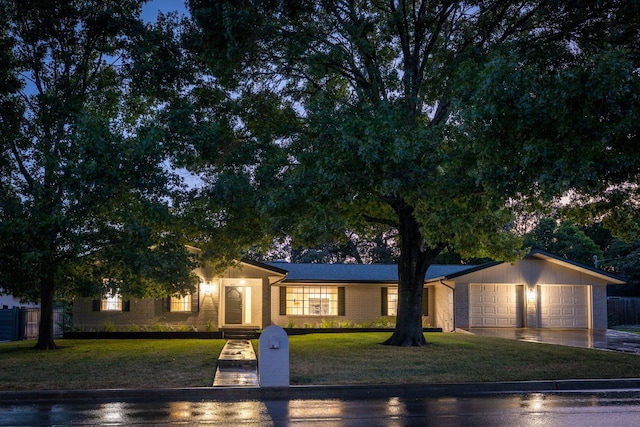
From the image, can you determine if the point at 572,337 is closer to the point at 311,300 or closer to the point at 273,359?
the point at 311,300

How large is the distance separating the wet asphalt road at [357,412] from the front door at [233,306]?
1783cm

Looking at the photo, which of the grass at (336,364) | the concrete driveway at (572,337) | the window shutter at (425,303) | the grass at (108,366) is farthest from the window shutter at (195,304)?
the concrete driveway at (572,337)

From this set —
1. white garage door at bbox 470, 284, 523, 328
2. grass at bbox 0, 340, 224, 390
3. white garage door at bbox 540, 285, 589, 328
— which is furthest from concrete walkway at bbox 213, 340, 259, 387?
white garage door at bbox 540, 285, 589, 328

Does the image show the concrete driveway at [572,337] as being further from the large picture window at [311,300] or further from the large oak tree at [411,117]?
the large picture window at [311,300]

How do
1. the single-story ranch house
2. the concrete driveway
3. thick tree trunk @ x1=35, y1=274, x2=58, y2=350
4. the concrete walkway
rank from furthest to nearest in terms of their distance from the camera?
the single-story ranch house → the concrete driveway → thick tree trunk @ x1=35, y1=274, x2=58, y2=350 → the concrete walkway

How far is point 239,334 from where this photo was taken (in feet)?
90.6

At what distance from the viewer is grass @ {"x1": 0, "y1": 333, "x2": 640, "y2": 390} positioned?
14.3 m

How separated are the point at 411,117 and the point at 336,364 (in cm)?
712

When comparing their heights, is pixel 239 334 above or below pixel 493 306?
below

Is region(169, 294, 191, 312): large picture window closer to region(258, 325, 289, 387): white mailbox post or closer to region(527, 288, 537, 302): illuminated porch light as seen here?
region(258, 325, 289, 387): white mailbox post

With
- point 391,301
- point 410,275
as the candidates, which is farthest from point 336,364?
point 391,301

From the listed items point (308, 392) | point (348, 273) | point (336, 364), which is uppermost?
point (348, 273)

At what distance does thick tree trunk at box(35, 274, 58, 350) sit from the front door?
900cm

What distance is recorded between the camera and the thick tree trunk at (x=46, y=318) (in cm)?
2206
